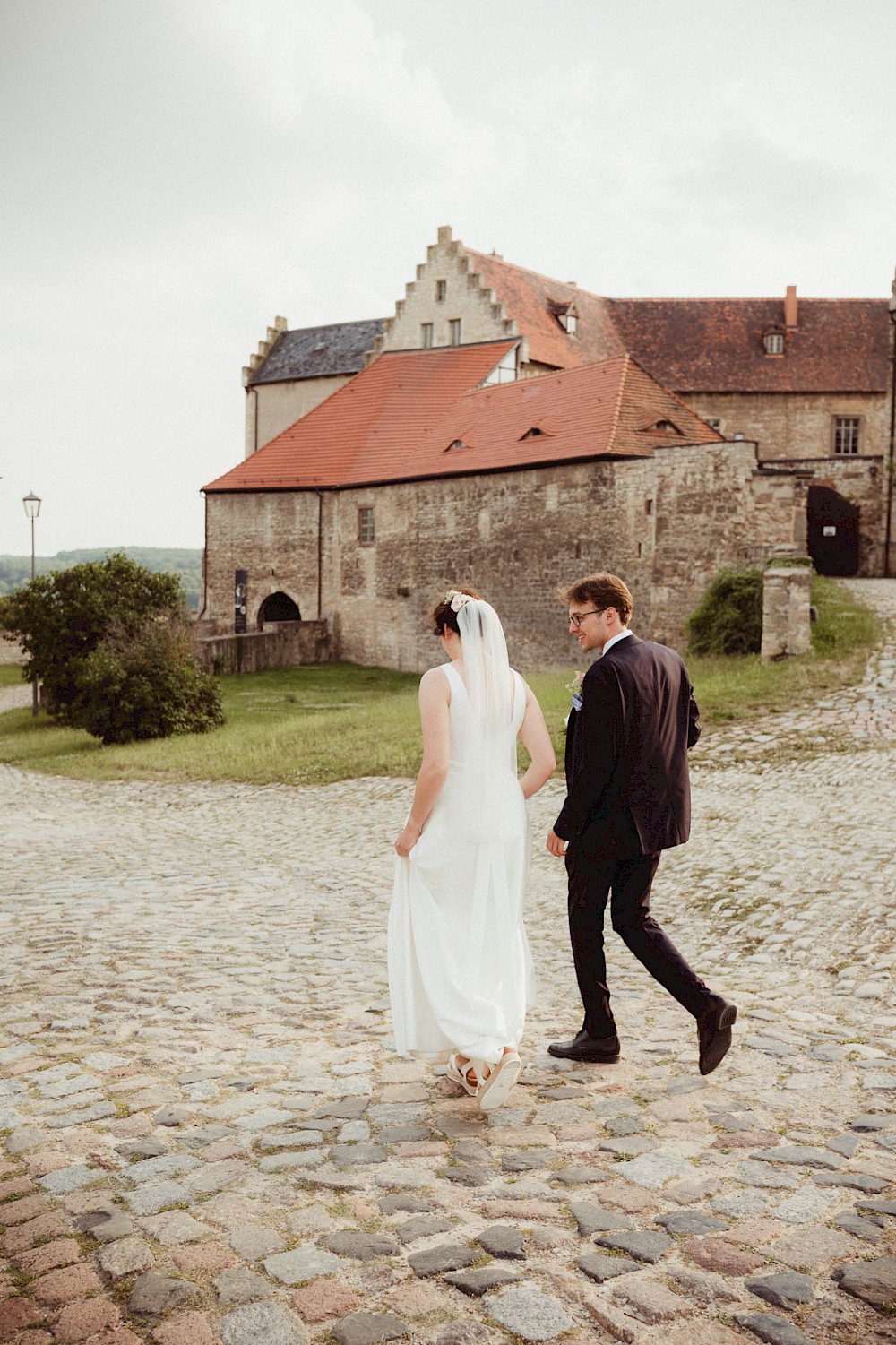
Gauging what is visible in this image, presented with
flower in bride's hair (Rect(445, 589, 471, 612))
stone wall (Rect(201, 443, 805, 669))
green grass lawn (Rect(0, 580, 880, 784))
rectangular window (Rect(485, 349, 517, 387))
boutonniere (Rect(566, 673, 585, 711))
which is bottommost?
green grass lawn (Rect(0, 580, 880, 784))

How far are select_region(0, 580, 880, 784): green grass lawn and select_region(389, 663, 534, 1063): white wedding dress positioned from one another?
10.6 m

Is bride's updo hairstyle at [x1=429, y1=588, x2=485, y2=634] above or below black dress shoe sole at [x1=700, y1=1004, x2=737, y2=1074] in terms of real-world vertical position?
above

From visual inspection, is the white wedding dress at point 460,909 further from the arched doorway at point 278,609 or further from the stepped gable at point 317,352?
the stepped gable at point 317,352

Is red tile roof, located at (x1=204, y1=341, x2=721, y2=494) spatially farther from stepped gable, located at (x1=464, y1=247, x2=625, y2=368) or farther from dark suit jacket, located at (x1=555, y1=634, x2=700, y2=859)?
dark suit jacket, located at (x1=555, y1=634, x2=700, y2=859)

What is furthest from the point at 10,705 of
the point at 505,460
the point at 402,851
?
the point at 402,851

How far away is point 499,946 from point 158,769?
15.7 m

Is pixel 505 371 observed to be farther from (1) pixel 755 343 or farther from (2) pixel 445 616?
(2) pixel 445 616

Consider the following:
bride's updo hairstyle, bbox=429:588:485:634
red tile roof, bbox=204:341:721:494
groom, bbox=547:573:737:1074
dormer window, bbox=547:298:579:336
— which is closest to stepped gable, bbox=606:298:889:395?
dormer window, bbox=547:298:579:336

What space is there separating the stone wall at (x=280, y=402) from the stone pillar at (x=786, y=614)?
1456 inches

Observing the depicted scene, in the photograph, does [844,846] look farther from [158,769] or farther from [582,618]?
[158,769]

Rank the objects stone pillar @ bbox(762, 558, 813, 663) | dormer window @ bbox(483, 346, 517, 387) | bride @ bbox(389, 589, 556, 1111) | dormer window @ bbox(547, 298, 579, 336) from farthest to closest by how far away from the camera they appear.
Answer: dormer window @ bbox(547, 298, 579, 336)
dormer window @ bbox(483, 346, 517, 387)
stone pillar @ bbox(762, 558, 813, 663)
bride @ bbox(389, 589, 556, 1111)

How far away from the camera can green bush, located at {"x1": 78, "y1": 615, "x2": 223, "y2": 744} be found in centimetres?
2425

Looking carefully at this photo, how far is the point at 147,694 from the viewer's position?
2422cm

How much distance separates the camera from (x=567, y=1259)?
10.9ft
